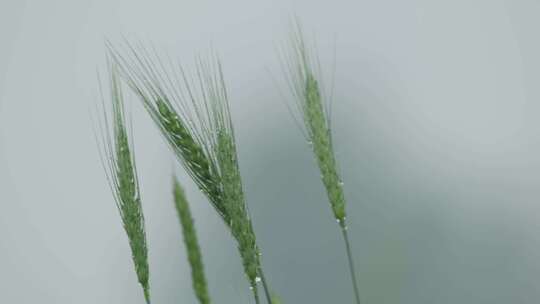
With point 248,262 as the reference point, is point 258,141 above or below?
Result: above

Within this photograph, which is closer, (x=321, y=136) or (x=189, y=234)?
(x=189, y=234)

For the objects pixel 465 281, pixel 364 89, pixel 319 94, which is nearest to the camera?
pixel 319 94

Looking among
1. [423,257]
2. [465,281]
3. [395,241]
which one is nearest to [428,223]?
[423,257]

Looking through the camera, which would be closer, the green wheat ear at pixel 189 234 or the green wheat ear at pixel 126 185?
the green wheat ear at pixel 189 234

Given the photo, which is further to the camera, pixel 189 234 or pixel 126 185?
pixel 126 185

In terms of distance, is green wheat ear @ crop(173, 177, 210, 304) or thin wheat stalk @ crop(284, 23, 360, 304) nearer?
green wheat ear @ crop(173, 177, 210, 304)

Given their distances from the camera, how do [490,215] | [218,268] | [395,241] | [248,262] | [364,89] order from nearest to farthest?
[248,262] < [395,241] < [490,215] < [218,268] < [364,89]

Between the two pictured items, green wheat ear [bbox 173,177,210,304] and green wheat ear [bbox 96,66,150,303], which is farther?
green wheat ear [bbox 96,66,150,303]

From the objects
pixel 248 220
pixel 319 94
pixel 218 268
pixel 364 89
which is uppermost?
pixel 364 89

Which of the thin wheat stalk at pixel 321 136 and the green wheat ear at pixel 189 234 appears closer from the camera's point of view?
the green wheat ear at pixel 189 234

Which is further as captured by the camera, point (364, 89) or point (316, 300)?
point (364, 89)

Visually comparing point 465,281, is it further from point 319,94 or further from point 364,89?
point 319,94
